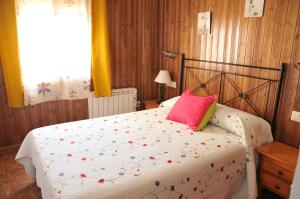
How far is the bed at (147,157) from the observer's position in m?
1.56

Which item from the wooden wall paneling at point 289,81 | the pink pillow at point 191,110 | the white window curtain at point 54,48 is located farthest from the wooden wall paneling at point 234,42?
the white window curtain at point 54,48

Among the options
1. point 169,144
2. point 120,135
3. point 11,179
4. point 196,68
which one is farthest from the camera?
point 196,68

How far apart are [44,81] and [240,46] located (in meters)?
2.37

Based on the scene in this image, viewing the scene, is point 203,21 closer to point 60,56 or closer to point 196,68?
point 196,68

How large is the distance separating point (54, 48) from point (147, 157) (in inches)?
76.3

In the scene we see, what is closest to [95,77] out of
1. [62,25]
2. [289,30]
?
[62,25]

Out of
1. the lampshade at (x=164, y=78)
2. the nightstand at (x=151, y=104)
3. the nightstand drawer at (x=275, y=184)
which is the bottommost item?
the nightstand drawer at (x=275, y=184)

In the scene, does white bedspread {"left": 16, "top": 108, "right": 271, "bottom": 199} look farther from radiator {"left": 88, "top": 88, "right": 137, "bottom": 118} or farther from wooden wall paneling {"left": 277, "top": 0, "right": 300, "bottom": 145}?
radiator {"left": 88, "top": 88, "right": 137, "bottom": 118}

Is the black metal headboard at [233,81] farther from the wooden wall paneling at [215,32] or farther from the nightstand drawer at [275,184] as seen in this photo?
the nightstand drawer at [275,184]

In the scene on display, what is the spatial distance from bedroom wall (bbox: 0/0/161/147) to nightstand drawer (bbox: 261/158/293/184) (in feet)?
7.31

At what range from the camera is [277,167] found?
2.03m

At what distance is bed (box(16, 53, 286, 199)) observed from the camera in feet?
5.11

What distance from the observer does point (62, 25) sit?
298 cm

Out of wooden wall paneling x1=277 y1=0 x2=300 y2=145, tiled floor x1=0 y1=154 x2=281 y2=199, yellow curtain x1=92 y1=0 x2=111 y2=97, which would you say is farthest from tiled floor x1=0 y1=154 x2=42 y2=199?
wooden wall paneling x1=277 y1=0 x2=300 y2=145
